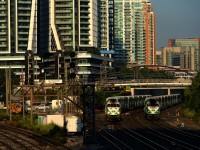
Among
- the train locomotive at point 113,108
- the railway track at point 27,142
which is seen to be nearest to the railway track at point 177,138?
the train locomotive at point 113,108

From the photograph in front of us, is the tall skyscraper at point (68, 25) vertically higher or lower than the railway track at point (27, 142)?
higher

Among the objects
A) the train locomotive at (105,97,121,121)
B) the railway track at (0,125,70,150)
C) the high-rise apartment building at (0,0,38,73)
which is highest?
the high-rise apartment building at (0,0,38,73)

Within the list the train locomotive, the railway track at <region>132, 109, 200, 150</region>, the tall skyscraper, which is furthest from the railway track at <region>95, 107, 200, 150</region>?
the tall skyscraper

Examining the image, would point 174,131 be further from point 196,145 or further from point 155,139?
point 196,145

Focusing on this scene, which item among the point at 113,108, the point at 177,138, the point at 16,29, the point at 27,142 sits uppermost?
the point at 16,29

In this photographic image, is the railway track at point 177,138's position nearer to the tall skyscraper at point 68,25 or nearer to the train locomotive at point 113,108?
the train locomotive at point 113,108

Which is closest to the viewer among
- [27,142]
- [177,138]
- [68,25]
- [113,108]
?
[27,142]

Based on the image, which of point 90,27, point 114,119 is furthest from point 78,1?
point 114,119

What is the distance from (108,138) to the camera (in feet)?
146

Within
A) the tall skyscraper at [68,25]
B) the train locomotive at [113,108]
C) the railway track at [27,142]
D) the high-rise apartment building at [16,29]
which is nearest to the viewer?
the railway track at [27,142]

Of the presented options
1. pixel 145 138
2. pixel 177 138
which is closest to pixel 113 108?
pixel 145 138

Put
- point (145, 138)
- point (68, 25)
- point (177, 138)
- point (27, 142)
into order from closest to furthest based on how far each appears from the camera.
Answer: point (27, 142) < point (177, 138) < point (145, 138) < point (68, 25)

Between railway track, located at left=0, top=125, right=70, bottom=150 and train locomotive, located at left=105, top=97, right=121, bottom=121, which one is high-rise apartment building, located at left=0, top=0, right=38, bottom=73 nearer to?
train locomotive, located at left=105, top=97, right=121, bottom=121

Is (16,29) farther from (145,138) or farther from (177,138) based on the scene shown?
(177,138)
